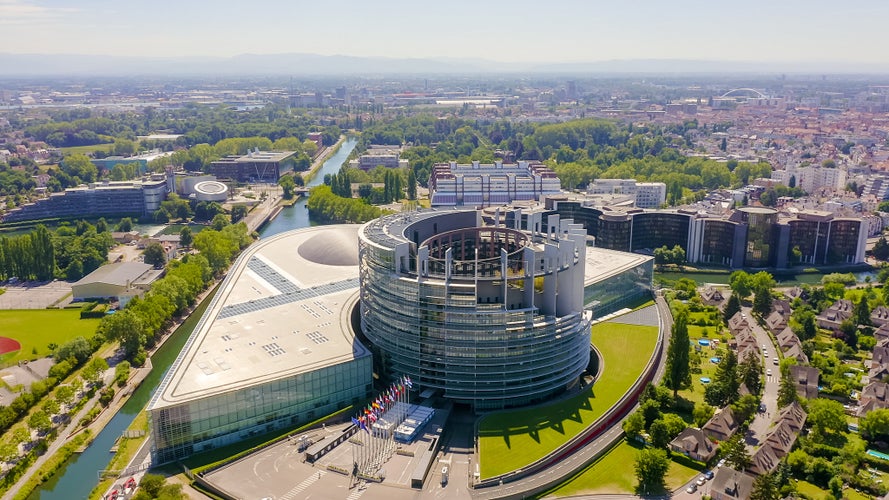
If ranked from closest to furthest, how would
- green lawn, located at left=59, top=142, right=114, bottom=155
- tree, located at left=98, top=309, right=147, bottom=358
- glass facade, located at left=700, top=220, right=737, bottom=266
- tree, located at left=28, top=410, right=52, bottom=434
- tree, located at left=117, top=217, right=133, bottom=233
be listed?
tree, located at left=28, top=410, right=52, bottom=434 < tree, located at left=98, top=309, right=147, bottom=358 < glass facade, located at left=700, top=220, right=737, bottom=266 < tree, located at left=117, top=217, right=133, bottom=233 < green lawn, located at left=59, top=142, right=114, bottom=155

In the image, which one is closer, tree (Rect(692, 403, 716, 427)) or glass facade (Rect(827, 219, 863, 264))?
tree (Rect(692, 403, 716, 427))

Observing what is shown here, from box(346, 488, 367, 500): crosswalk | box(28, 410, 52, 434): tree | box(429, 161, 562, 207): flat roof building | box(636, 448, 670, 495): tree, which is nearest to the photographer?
box(346, 488, 367, 500): crosswalk

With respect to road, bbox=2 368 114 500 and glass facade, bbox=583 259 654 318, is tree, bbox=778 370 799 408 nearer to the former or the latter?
glass facade, bbox=583 259 654 318

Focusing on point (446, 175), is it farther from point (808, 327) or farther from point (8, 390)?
point (8, 390)

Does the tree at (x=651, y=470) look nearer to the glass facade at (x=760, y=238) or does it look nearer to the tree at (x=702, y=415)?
the tree at (x=702, y=415)

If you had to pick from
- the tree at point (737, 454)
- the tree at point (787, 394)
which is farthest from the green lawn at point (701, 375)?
the tree at point (737, 454)

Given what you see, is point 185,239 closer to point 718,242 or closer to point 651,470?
point 718,242

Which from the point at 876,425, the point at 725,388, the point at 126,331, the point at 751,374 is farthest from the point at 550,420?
the point at 126,331

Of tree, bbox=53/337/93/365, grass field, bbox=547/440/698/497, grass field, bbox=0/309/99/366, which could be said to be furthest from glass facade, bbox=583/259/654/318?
grass field, bbox=0/309/99/366
